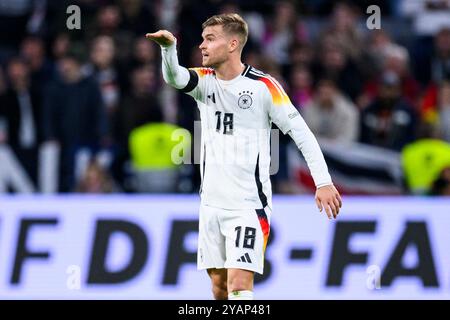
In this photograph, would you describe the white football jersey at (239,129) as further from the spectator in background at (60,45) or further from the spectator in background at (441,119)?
the spectator in background at (60,45)

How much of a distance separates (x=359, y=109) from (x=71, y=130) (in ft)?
10.3

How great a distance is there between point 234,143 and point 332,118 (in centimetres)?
590

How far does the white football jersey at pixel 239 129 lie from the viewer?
7.83 meters

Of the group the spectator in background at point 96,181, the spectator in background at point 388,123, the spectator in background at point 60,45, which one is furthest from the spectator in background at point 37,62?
the spectator in background at point 388,123

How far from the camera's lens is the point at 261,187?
792 centimetres

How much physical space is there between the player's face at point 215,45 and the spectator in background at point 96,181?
5.31m

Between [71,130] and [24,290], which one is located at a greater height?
[71,130]

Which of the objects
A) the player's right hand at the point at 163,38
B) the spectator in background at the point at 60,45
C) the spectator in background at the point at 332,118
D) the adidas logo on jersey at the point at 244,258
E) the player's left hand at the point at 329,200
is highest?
the spectator in background at the point at 60,45

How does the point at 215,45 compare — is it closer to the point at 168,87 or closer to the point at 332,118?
the point at 332,118

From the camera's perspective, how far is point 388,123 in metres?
13.7

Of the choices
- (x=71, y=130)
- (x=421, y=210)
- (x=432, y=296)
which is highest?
(x=71, y=130)

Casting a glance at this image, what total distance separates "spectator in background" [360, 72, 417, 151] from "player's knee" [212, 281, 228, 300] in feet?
19.2
